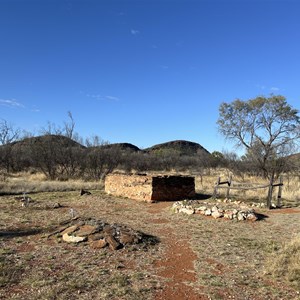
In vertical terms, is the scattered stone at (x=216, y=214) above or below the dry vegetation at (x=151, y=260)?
above

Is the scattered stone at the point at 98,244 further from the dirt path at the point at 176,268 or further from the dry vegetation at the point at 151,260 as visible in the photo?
the dirt path at the point at 176,268

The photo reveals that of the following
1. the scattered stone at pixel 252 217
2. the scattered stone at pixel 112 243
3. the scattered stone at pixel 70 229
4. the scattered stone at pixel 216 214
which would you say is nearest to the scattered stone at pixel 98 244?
the scattered stone at pixel 112 243

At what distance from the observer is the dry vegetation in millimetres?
5207

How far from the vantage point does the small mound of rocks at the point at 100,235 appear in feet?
24.9

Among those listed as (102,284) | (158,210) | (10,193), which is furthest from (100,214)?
(10,193)

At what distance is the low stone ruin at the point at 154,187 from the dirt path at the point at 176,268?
5.71 meters

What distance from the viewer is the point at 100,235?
7.98 meters

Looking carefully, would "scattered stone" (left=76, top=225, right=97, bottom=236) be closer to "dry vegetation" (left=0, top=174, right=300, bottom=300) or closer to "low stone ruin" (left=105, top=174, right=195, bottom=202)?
"dry vegetation" (left=0, top=174, right=300, bottom=300)

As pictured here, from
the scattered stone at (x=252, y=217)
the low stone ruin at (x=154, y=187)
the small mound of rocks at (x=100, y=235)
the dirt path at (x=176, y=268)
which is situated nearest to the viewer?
the dirt path at (x=176, y=268)

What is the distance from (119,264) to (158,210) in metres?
6.98

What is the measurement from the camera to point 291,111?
92.7 ft

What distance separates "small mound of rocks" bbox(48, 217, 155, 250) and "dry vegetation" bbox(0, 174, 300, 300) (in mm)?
231

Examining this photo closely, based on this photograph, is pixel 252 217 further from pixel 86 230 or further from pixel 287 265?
pixel 86 230

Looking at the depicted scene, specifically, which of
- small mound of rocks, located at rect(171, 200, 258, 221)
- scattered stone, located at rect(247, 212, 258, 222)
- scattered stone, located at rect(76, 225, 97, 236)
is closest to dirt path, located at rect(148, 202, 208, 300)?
scattered stone, located at rect(76, 225, 97, 236)
